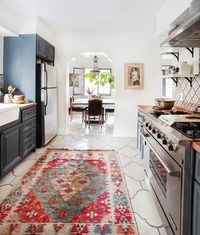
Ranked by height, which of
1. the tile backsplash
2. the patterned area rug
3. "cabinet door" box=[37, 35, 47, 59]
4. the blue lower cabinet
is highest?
"cabinet door" box=[37, 35, 47, 59]

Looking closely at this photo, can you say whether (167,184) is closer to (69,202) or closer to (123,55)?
(69,202)

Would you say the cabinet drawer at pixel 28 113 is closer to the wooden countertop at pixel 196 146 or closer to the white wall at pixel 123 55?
the white wall at pixel 123 55

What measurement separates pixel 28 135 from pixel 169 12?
9.37 feet

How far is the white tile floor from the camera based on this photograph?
2203 millimetres

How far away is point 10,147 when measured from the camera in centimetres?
319

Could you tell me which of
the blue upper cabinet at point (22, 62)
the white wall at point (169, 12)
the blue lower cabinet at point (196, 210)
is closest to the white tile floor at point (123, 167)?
the blue lower cabinet at point (196, 210)

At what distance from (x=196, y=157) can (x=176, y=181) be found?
0.29 m

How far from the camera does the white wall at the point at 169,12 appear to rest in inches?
112

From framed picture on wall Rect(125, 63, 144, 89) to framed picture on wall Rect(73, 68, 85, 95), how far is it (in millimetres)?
4391

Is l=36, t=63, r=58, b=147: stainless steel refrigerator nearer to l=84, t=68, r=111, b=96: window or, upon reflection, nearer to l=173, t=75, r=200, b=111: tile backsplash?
l=173, t=75, r=200, b=111: tile backsplash

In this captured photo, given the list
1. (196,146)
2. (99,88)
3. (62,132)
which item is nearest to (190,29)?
(196,146)

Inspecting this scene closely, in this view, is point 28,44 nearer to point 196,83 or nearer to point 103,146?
point 103,146

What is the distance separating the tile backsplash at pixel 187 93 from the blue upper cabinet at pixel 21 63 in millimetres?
2509

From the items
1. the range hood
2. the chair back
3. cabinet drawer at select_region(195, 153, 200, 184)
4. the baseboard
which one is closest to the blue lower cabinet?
cabinet drawer at select_region(195, 153, 200, 184)
